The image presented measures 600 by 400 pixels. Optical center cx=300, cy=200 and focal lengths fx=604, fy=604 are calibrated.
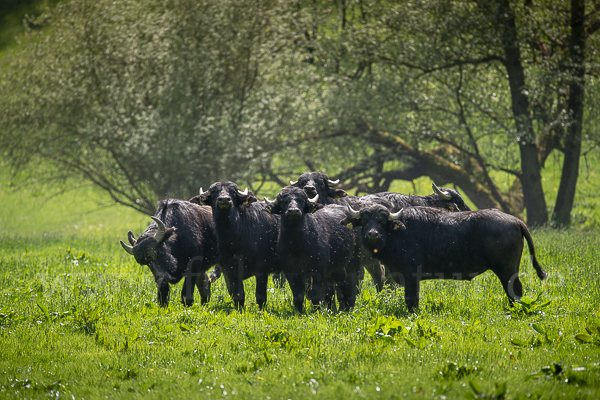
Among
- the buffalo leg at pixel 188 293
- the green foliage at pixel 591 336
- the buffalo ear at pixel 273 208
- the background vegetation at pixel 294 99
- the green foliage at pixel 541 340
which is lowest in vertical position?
the buffalo leg at pixel 188 293

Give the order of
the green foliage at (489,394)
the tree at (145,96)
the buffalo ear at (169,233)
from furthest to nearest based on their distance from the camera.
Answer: the tree at (145,96) < the buffalo ear at (169,233) < the green foliage at (489,394)

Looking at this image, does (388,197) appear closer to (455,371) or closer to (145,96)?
(455,371)

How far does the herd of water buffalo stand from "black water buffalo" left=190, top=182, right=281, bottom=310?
2 centimetres

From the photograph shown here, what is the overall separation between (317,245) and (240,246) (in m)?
1.33

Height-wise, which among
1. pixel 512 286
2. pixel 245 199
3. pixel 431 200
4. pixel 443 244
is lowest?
pixel 512 286

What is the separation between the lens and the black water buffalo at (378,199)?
441 inches

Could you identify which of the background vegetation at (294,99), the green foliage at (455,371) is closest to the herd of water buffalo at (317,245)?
the green foliage at (455,371)

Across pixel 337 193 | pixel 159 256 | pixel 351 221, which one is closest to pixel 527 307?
pixel 351 221

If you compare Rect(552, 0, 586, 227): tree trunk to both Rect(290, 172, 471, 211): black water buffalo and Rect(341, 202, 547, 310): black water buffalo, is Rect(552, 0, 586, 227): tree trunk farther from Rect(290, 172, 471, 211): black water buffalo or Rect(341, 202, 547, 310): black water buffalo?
Rect(341, 202, 547, 310): black water buffalo

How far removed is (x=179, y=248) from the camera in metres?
10.2

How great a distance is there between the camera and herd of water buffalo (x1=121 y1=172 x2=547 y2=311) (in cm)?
901

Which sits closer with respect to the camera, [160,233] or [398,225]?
[398,225]

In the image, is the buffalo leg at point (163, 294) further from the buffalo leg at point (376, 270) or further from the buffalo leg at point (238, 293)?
the buffalo leg at point (376, 270)

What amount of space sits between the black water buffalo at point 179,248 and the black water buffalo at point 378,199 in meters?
2.11
